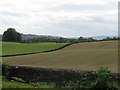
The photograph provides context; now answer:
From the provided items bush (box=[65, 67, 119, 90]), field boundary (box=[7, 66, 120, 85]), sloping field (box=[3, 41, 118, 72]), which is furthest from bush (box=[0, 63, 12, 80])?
bush (box=[65, 67, 119, 90])

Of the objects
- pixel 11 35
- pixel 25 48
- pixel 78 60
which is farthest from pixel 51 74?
pixel 11 35

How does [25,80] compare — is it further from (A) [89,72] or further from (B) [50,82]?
(A) [89,72]

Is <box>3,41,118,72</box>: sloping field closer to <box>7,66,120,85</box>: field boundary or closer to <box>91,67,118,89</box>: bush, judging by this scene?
<box>7,66,120,85</box>: field boundary

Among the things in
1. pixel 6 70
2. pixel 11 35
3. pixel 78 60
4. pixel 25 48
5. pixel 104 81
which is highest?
pixel 11 35

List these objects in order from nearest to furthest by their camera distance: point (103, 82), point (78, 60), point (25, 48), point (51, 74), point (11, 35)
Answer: point (103, 82) → point (51, 74) → point (78, 60) → point (25, 48) → point (11, 35)

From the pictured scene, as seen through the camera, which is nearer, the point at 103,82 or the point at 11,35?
the point at 103,82

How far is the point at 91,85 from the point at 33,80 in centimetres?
417

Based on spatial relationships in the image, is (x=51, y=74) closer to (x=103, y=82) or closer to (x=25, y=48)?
(x=103, y=82)

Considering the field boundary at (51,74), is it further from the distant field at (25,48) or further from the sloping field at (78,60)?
the distant field at (25,48)

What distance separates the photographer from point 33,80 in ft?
40.7

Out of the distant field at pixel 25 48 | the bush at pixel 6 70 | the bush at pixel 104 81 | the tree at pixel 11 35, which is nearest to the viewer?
the bush at pixel 104 81

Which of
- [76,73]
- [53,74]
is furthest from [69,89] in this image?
[53,74]

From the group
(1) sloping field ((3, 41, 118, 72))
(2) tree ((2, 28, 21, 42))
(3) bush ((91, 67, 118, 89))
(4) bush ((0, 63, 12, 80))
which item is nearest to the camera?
(3) bush ((91, 67, 118, 89))

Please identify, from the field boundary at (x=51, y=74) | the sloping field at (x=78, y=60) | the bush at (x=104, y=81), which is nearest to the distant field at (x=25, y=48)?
the sloping field at (x=78, y=60)
